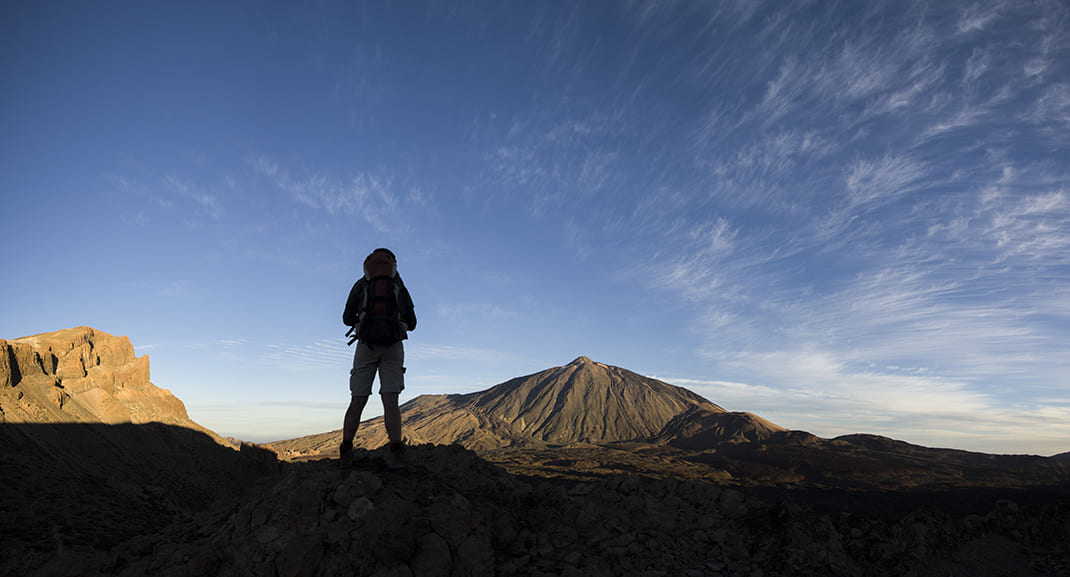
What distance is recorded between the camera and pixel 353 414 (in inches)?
226

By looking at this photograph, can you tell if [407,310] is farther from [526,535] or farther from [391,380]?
[526,535]

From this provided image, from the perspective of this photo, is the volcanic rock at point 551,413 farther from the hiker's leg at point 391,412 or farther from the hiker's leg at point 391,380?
the hiker's leg at point 391,380

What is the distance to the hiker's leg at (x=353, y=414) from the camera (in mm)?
5615

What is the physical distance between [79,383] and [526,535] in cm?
3660

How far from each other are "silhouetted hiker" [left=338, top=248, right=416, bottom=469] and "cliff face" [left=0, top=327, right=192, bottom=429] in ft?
81.4

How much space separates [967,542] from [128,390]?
142 feet

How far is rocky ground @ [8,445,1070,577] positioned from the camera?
17.1 ft

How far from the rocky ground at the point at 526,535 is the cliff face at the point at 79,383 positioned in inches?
897

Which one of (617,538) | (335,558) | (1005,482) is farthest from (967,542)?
(1005,482)

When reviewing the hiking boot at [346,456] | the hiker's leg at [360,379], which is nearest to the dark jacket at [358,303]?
the hiker's leg at [360,379]

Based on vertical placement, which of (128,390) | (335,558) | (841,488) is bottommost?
(841,488)

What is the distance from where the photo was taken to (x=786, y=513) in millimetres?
7527

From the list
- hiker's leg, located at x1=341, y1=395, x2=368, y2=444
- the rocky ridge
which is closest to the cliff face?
the rocky ridge

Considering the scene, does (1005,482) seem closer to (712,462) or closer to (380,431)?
(712,462)
